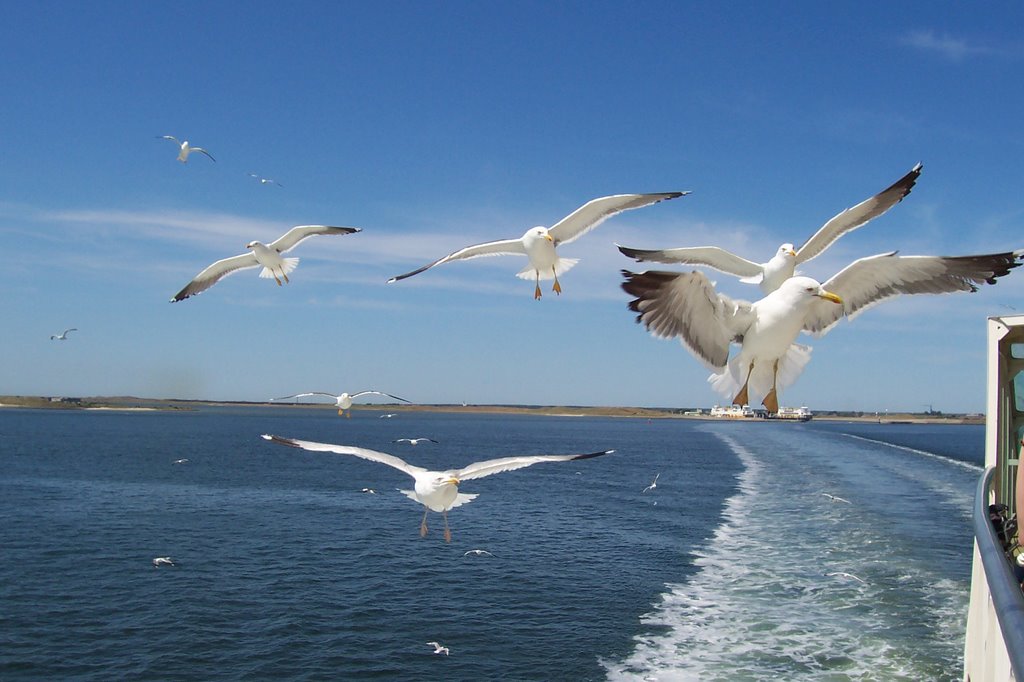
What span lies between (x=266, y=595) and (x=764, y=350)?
83.0 feet

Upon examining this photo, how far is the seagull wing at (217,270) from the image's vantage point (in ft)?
52.3

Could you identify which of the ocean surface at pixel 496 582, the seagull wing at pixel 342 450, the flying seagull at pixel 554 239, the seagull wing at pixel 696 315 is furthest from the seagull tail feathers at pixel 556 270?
the ocean surface at pixel 496 582

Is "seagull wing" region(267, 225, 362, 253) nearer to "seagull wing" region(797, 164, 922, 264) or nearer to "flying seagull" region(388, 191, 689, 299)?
"flying seagull" region(388, 191, 689, 299)

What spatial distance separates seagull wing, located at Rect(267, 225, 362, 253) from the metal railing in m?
10.1

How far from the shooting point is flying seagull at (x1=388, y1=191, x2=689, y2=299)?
405 inches

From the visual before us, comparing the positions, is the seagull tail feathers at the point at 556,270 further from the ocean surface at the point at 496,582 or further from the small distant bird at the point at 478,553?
the small distant bird at the point at 478,553

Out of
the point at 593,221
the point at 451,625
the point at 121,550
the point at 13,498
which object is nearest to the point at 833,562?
the point at 451,625

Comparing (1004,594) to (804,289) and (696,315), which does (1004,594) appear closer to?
(804,289)

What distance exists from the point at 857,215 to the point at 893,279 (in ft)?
4.12

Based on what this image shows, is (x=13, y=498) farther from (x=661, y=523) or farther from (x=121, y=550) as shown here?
(x=661, y=523)

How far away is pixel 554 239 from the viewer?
432 inches

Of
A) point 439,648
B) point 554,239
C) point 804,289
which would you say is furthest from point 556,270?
point 439,648

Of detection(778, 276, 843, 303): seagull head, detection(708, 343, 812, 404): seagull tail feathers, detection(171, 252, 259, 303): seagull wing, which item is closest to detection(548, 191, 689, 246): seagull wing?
detection(708, 343, 812, 404): seagull tail feathers

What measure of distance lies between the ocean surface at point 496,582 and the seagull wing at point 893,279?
1540 cm
